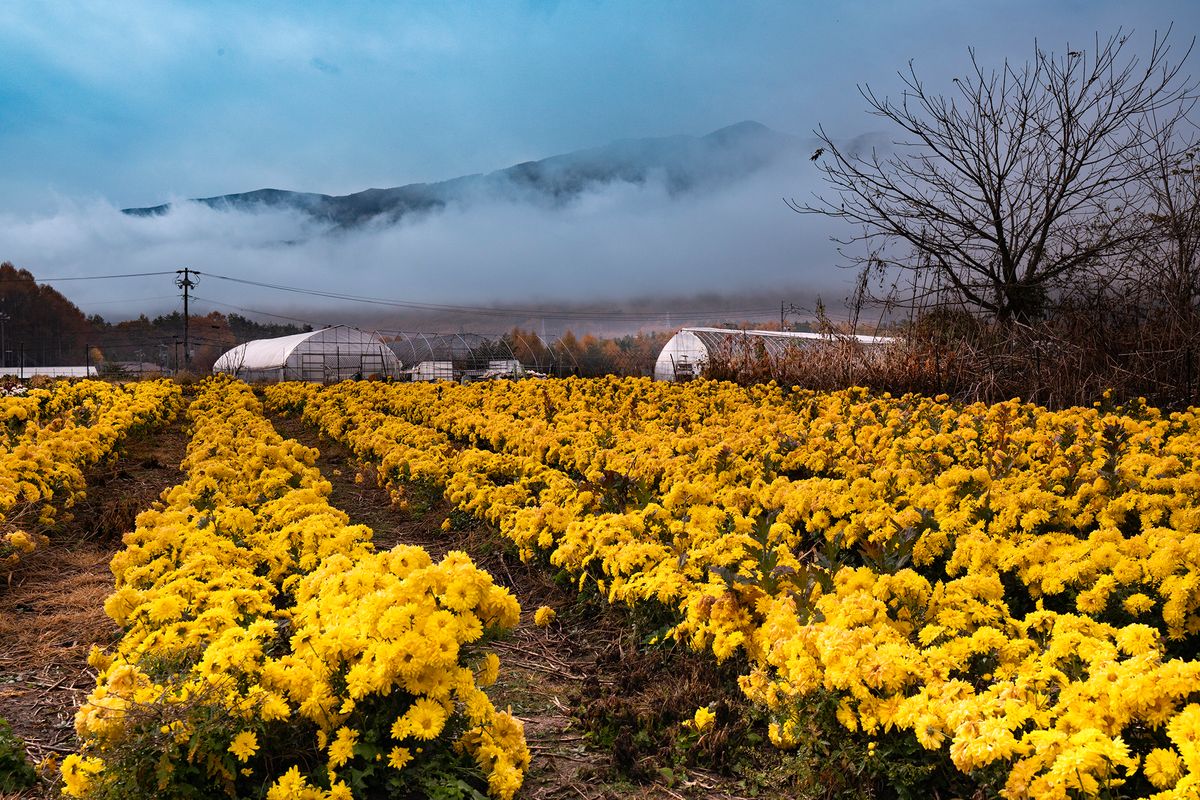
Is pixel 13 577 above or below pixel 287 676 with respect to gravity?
below

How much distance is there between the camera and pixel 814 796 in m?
3.15

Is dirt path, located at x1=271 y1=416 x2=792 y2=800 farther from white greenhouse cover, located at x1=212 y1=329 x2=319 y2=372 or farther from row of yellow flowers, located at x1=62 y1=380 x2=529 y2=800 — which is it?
white greenhouse cover, located at x1=212 y1=329 x2=319 y2=372

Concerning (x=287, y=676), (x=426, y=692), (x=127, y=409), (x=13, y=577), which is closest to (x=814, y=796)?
(x=426, y=692)

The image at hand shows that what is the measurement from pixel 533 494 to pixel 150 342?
75.6 m

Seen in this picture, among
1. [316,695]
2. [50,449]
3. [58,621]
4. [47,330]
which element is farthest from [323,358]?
[47,330]

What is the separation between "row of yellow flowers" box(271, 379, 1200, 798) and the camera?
2613 millimetres

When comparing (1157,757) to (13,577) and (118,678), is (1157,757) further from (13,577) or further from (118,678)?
(13,577)

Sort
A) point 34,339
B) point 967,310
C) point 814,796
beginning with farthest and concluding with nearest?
1. point 34,339
2. point 967,310
3. point 814,796

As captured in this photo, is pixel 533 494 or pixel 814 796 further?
pixel 533 494

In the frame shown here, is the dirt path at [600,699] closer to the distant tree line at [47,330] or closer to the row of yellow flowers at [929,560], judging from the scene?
the row of yellow flowers at [929,560]

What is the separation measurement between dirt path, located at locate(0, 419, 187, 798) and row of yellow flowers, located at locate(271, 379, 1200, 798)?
2.64 metres

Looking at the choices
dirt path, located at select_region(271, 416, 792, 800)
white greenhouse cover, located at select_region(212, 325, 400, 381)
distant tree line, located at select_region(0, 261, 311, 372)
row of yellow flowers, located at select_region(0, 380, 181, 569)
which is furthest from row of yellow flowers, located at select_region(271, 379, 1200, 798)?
distant tree line, located at select_region(0, 261, 311, 372)

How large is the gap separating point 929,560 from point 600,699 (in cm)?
187

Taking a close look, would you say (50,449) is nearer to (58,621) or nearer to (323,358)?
(58,621)
